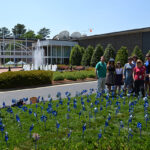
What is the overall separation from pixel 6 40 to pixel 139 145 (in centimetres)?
4968

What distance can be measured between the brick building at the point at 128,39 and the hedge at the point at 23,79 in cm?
1979

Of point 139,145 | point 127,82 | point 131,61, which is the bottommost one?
point 139,145

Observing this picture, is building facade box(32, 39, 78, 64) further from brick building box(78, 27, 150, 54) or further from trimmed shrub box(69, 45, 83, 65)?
brick building box(78, 27, 150, 54)

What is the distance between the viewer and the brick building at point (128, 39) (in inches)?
1174

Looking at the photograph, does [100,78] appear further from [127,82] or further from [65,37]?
[65,37]

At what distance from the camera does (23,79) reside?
13.5m

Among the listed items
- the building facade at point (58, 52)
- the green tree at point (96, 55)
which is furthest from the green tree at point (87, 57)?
the building facade at point (58, 52)

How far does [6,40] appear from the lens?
49.2 m

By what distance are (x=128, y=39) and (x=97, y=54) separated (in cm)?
553

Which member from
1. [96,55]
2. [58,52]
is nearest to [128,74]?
[96,55]

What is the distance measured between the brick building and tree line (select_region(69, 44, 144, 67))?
185 cm

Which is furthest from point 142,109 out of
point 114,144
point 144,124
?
point 114,144

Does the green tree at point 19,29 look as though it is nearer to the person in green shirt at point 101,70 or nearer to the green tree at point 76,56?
the green tree at point 76,56

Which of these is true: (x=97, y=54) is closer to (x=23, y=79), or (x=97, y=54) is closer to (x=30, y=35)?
(x=23, y=79)
